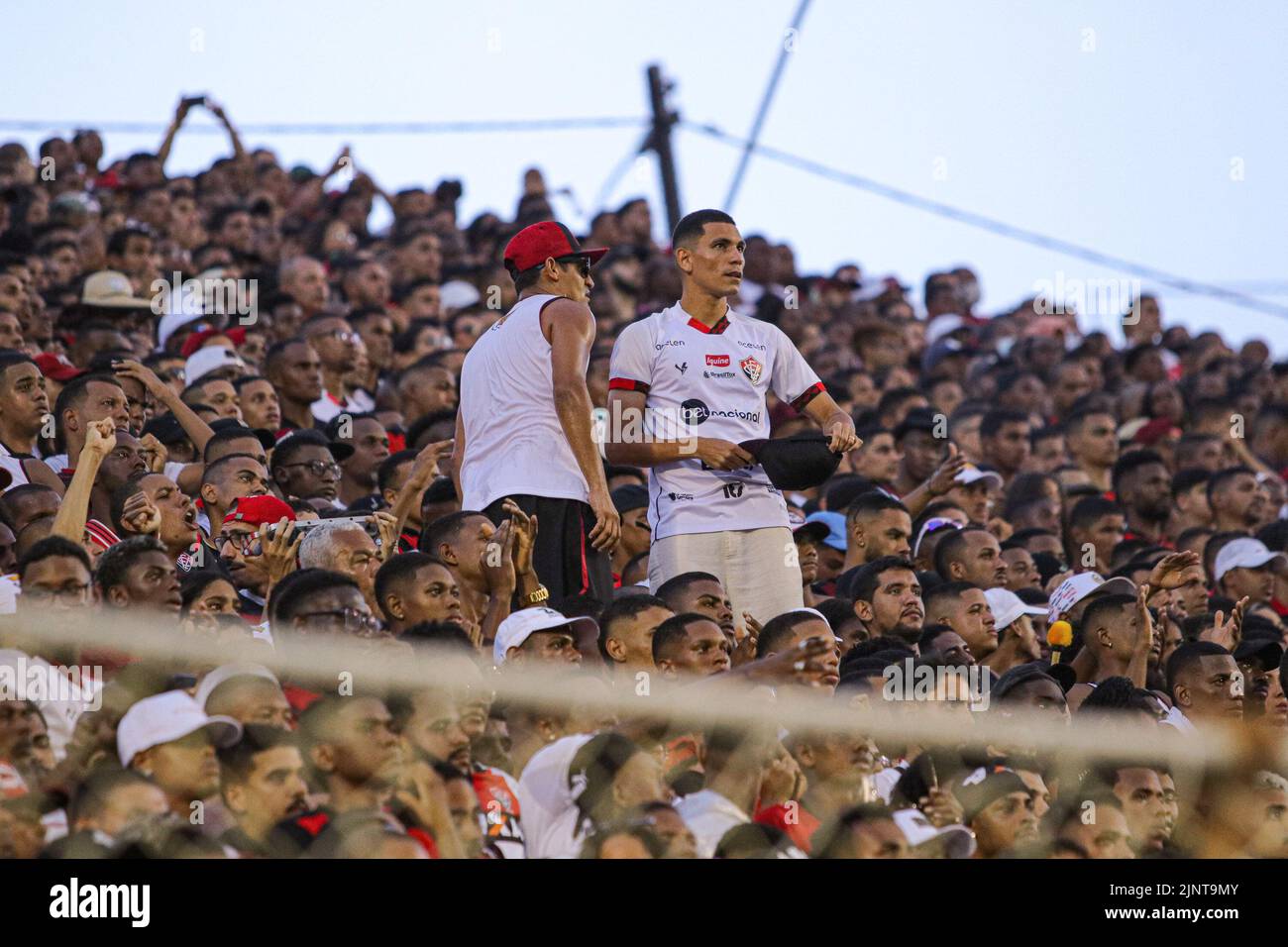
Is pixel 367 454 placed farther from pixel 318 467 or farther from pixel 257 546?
pixel 257 546

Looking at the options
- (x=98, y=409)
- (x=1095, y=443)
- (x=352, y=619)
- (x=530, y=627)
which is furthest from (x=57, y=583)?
(x=1095, y=443)

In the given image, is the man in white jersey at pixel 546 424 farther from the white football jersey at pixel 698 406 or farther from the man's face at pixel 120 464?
the man's face at pixel 120 464

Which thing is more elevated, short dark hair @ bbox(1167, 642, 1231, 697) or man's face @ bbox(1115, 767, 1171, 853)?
short dark hair @ bbox(1167, 642, 1231, 697)

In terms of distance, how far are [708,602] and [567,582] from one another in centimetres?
53

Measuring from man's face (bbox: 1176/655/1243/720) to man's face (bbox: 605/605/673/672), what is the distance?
8.63 ft

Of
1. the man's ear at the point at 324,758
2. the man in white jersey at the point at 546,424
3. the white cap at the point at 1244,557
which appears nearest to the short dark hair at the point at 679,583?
the man in white jersey at the point at 546,424

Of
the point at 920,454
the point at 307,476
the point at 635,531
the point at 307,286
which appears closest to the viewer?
the point at 307,476

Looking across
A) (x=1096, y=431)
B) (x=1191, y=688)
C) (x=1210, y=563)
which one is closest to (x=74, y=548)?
(x=1191, y=688)

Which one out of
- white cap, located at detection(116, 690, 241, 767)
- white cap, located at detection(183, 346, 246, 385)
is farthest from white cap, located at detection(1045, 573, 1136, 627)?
white cap, located at detection(116, 690, 241, 767)

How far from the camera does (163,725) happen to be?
514 cm

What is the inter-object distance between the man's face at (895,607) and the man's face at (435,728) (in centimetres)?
327

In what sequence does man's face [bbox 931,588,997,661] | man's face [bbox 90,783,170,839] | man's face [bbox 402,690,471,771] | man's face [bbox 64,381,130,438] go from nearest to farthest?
1. man's face [bbox 90,783,170,839]
2. man's face [bbox 402,690,471,771]
3. man's face [bbox 64,381,130,438]
4. man's face [bbox 931,588,997,661]

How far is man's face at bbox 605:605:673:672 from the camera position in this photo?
6871 millimetres

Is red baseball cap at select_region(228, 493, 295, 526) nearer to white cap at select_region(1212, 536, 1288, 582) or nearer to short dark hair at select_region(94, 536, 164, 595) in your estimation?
short dark hair at select_region(94, 536, 164, 595)
